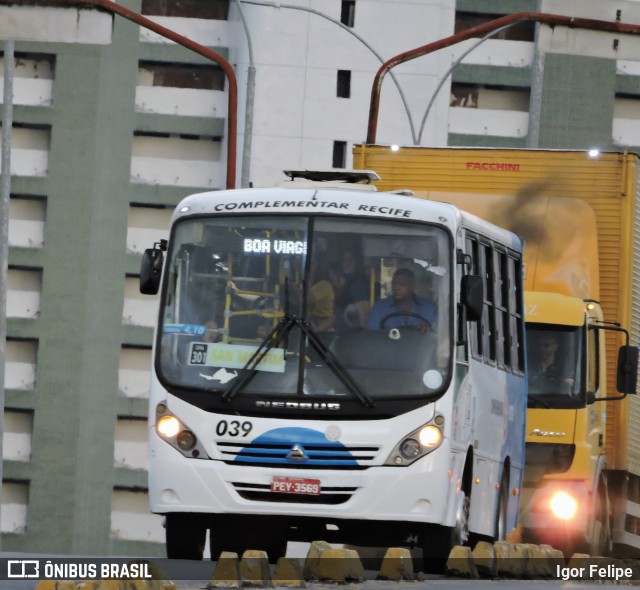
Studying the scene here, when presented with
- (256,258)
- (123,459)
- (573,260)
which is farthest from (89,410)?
(256,258)

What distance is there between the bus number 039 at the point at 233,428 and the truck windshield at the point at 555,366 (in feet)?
20.9

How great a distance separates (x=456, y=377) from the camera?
14.5 metres

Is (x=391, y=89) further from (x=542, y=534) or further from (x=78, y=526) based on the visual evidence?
(x=542, y=534)

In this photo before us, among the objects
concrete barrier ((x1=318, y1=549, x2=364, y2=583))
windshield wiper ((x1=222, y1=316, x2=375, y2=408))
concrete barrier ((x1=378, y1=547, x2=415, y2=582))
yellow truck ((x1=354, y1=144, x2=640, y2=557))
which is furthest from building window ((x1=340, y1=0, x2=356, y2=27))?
concrete barrier ((x1=318, y1=549, x2=364, y2=583))

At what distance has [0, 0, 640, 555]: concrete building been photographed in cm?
7094

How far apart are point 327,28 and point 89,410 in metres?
15.5

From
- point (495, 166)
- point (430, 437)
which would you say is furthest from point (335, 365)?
point (495, 166)

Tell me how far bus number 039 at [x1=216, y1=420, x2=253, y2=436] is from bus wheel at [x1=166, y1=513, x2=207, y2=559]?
2.37 feet

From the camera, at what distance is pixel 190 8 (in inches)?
2968

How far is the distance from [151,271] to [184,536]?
188 cm

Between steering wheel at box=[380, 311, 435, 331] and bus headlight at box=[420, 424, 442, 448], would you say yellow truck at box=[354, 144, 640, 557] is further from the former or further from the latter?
bus headlight at box=[420, 424, 442, 448]

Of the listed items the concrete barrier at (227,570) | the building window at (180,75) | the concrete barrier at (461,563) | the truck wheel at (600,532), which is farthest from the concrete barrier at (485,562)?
the building window at (180,75)

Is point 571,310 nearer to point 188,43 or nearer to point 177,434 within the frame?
point 177,434

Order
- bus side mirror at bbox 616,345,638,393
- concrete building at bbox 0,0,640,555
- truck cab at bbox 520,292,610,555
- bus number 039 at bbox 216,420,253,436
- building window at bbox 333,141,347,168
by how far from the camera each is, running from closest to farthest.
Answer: bus number 039 at bbox 216,420,253,436 < bus side mirror at bbox 616,345,638,393 < truck cab at bbox 520,292,610,555 < building window at bbox 333,141,347,168 < concrete building at bbox 0,0,640,555
